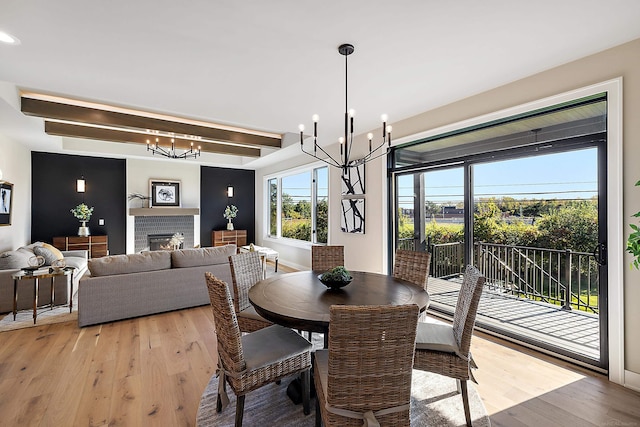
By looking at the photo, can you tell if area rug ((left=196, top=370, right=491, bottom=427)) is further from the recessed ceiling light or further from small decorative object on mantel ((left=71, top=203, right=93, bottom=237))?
small decorative object on mantel ((left=71, top=203, right=93, bottom=237))

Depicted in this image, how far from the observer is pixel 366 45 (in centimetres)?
229

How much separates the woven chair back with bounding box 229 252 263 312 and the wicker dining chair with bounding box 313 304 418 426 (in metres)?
1.49

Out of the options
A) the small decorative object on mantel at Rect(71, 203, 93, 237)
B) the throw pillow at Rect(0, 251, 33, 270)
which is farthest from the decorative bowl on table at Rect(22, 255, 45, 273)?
the small decorative object on mantel at Rect(71, 203, 93, 237)

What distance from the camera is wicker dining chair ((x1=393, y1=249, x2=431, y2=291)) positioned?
2.76 m

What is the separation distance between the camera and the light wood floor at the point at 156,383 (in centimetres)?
195

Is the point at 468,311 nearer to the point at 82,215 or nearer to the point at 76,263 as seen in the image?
the point at 76,263

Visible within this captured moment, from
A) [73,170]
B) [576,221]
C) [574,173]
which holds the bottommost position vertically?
[576,221]

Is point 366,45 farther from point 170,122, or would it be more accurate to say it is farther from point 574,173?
point 170,122

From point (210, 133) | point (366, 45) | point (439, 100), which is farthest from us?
point (210, 133)

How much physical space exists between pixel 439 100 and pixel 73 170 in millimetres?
7672

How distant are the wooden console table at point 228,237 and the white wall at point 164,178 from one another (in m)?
0.44

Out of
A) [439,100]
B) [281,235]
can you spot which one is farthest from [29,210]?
[439,100]

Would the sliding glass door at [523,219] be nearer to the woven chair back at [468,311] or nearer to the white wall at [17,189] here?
the woven chair back at [468,311]

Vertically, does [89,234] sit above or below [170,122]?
below
